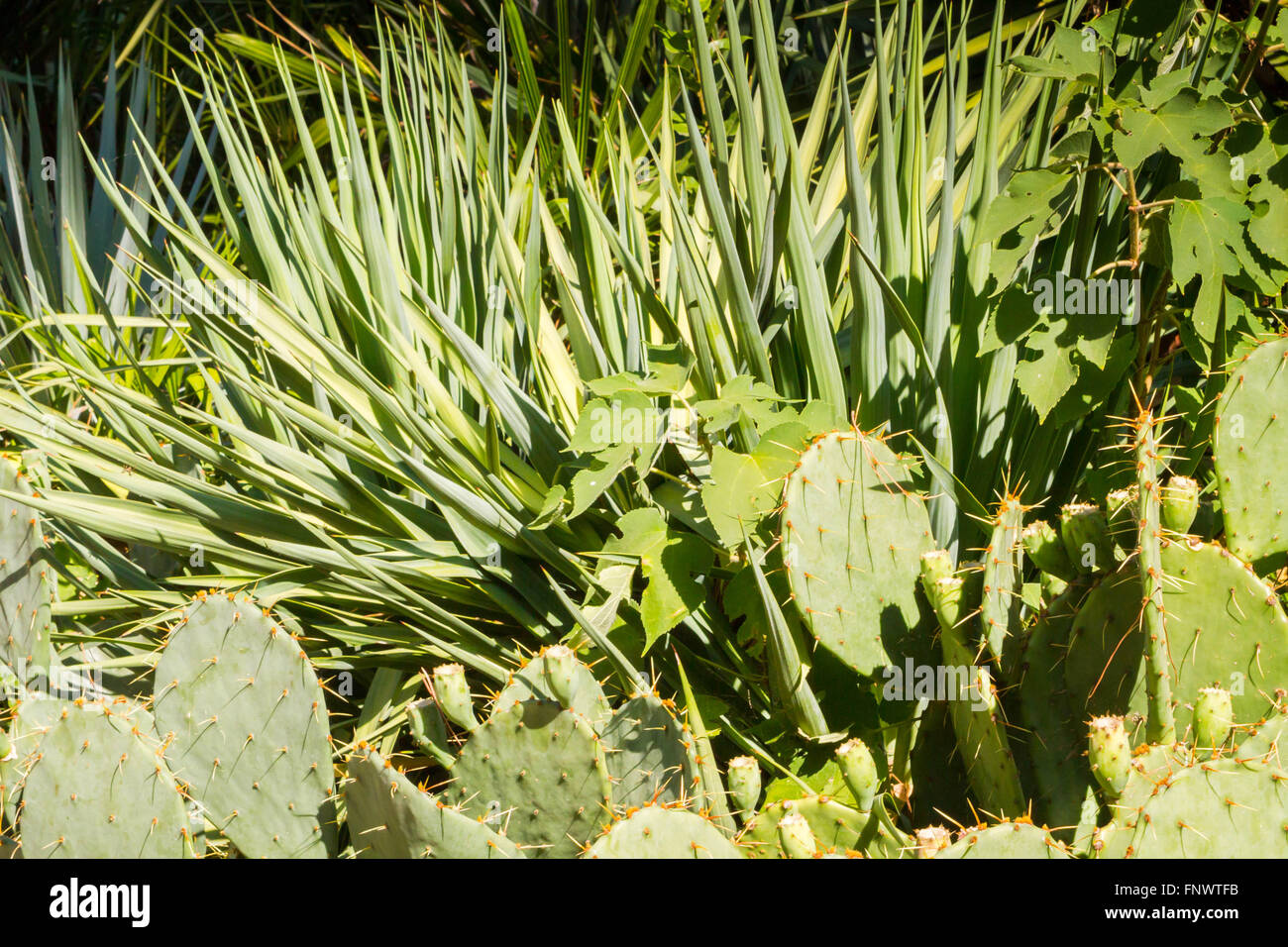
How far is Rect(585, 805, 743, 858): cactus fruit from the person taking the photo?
47.5 inches

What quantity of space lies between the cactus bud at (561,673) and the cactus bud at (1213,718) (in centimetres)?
77

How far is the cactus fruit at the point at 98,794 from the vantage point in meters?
1.43

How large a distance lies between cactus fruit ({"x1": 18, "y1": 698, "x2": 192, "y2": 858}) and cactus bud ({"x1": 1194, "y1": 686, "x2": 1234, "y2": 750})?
1.29 m

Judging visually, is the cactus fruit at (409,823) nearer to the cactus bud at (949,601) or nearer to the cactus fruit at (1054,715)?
the cactus bud at (949,601)

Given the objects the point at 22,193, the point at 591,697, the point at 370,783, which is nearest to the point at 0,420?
the point at 370,783

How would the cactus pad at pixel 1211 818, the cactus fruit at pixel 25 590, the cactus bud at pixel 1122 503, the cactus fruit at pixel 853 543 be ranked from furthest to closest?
the cactus fruit at pixel 25 590
the cactus fruit at pixel 853 543
the cactus bud at pixel 1122 503
the cactus pad at pixel 1211 818

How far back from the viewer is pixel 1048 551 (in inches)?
62.1

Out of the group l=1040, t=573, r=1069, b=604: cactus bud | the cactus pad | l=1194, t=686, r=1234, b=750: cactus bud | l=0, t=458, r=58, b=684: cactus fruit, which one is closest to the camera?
the cactus pad

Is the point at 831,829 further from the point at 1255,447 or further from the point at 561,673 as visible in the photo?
the point at 1255,447

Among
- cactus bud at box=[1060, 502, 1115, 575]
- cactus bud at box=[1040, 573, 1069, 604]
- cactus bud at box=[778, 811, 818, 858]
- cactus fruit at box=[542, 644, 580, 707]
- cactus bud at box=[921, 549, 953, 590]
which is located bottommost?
cactus bud at box=[778, 811, 818, 858]

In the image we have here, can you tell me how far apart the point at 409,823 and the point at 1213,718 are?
0.98m

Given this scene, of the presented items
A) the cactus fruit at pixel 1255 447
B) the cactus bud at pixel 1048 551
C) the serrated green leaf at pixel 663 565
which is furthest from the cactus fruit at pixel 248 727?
the cactus fruit at pixel 1255 447

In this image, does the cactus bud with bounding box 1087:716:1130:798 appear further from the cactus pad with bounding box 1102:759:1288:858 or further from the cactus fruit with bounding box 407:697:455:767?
the cactus fruit with bounding box 407:697:455:767

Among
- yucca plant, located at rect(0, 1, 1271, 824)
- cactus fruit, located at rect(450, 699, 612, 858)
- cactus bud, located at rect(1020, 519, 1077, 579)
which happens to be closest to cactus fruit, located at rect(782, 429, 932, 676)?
yucca plant, located at rect(0, 1, 1271, 824)
